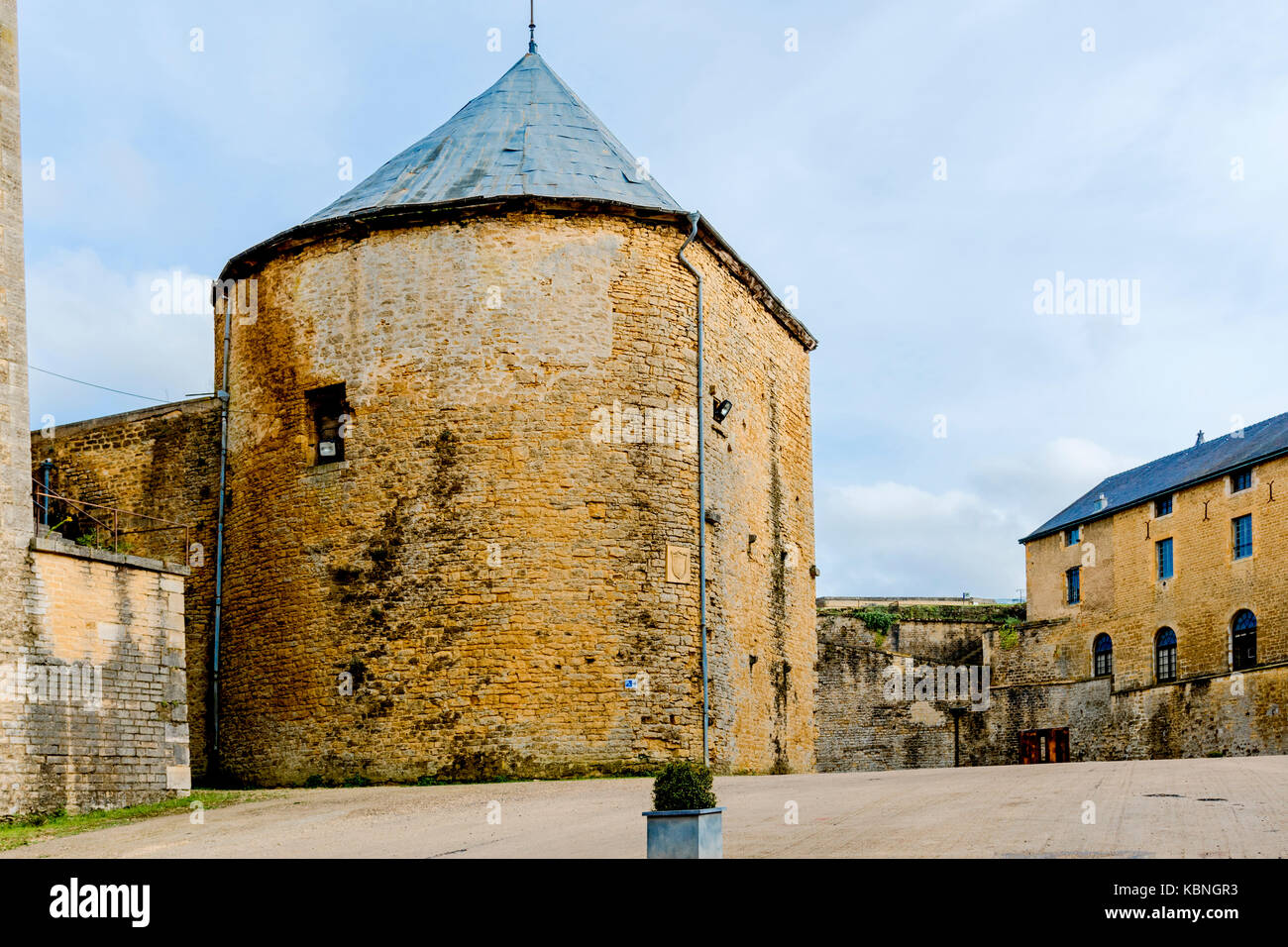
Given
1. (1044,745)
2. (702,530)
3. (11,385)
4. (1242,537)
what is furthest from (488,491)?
(1044,745)

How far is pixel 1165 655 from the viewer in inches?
1703

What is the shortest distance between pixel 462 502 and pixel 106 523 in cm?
770

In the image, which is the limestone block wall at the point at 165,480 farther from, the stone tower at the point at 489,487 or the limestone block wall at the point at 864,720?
the limestone block wall at the point at 864,720

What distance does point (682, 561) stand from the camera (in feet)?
69.1

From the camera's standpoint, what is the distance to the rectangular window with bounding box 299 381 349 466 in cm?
2209

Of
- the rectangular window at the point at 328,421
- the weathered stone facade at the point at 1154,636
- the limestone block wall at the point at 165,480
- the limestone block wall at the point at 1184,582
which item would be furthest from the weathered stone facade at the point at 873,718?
the rectangular window at the point at 328,421

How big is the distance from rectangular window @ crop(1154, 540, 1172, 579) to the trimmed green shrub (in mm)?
35408

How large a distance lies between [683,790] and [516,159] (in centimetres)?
1455

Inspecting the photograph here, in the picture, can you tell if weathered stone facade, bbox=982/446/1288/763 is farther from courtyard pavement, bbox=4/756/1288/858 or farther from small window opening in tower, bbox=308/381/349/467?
small window opening in tower, bbox=308/381/349/467

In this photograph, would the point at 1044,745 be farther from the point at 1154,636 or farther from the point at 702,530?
the point at 702,530

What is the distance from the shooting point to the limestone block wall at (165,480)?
23.1 meters

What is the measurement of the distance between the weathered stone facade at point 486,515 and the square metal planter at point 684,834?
9321mm

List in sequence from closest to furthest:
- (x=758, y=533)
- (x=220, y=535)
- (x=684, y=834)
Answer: (x=684, y=834) < (x=220, y=535) < (x=758, y=533)
